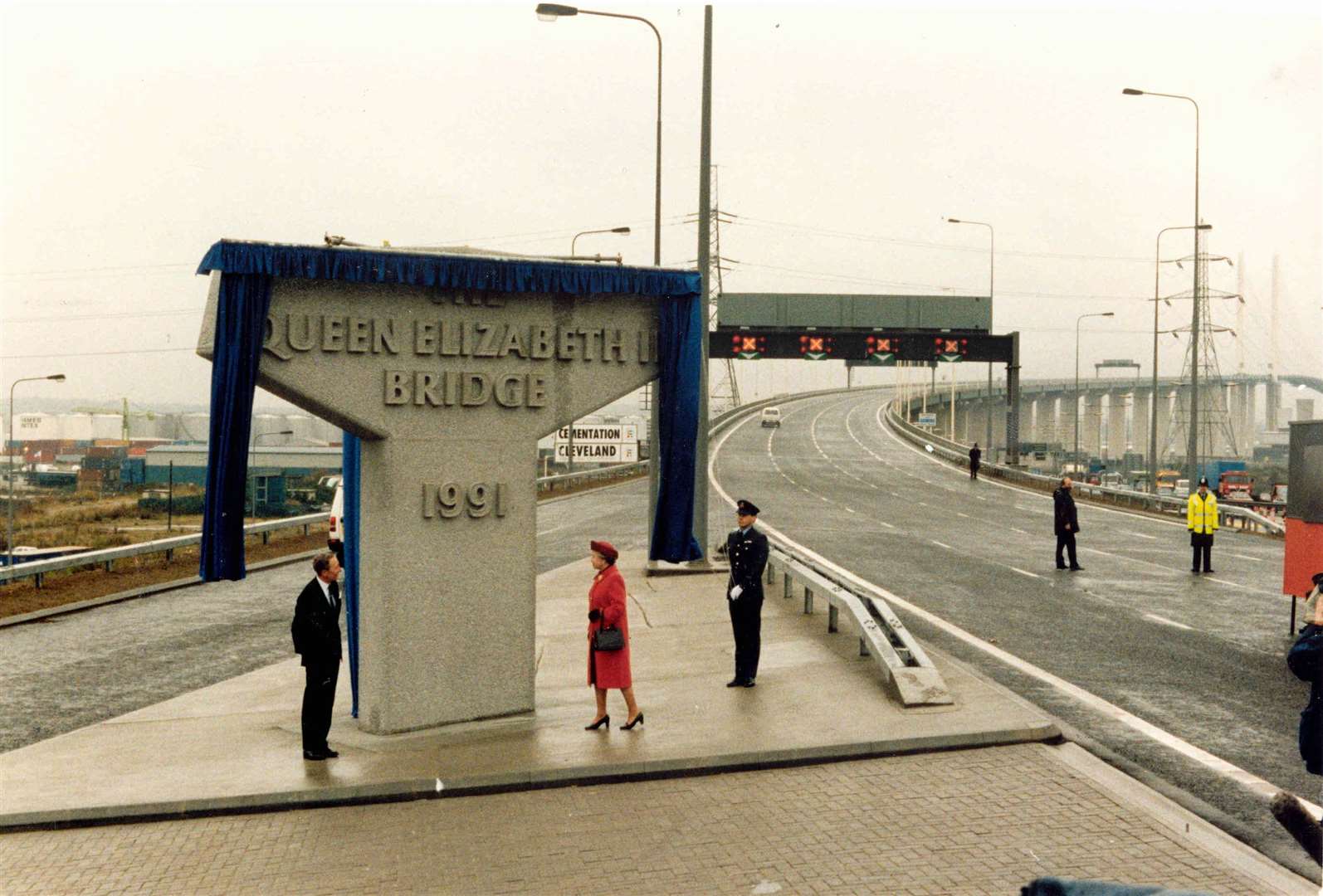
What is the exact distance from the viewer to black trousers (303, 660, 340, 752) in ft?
31.7

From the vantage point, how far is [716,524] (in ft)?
108

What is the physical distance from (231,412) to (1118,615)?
43.0 feet

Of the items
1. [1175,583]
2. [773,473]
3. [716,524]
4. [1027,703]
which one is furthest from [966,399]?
[1027,703]

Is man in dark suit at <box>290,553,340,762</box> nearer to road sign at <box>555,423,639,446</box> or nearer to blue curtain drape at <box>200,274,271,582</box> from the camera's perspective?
blue curtain drape at <box>200,274,271,582</box>

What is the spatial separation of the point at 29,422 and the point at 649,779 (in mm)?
77401

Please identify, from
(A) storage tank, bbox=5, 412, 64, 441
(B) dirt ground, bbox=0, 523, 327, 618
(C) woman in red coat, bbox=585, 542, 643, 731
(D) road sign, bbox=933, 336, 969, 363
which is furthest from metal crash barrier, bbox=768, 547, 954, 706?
(A) storage tank, bbox=5, 412, 64, 441

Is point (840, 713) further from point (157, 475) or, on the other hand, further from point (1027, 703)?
point (157, 475)

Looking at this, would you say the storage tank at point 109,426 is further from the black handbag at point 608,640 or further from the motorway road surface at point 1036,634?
the black handbag at point 608,640

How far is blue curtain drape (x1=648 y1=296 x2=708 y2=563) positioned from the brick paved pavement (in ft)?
8.98

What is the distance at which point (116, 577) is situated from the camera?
75.9 ft

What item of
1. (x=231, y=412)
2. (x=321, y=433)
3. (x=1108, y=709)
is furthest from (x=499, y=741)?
(x=321, y=433)

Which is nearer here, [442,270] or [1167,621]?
[442,270]

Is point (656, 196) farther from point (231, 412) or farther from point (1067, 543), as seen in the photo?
point (231, 412)

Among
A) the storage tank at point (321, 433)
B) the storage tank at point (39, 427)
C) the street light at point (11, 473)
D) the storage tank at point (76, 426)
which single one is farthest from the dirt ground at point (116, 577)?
the storage tank at point (76, 426)
